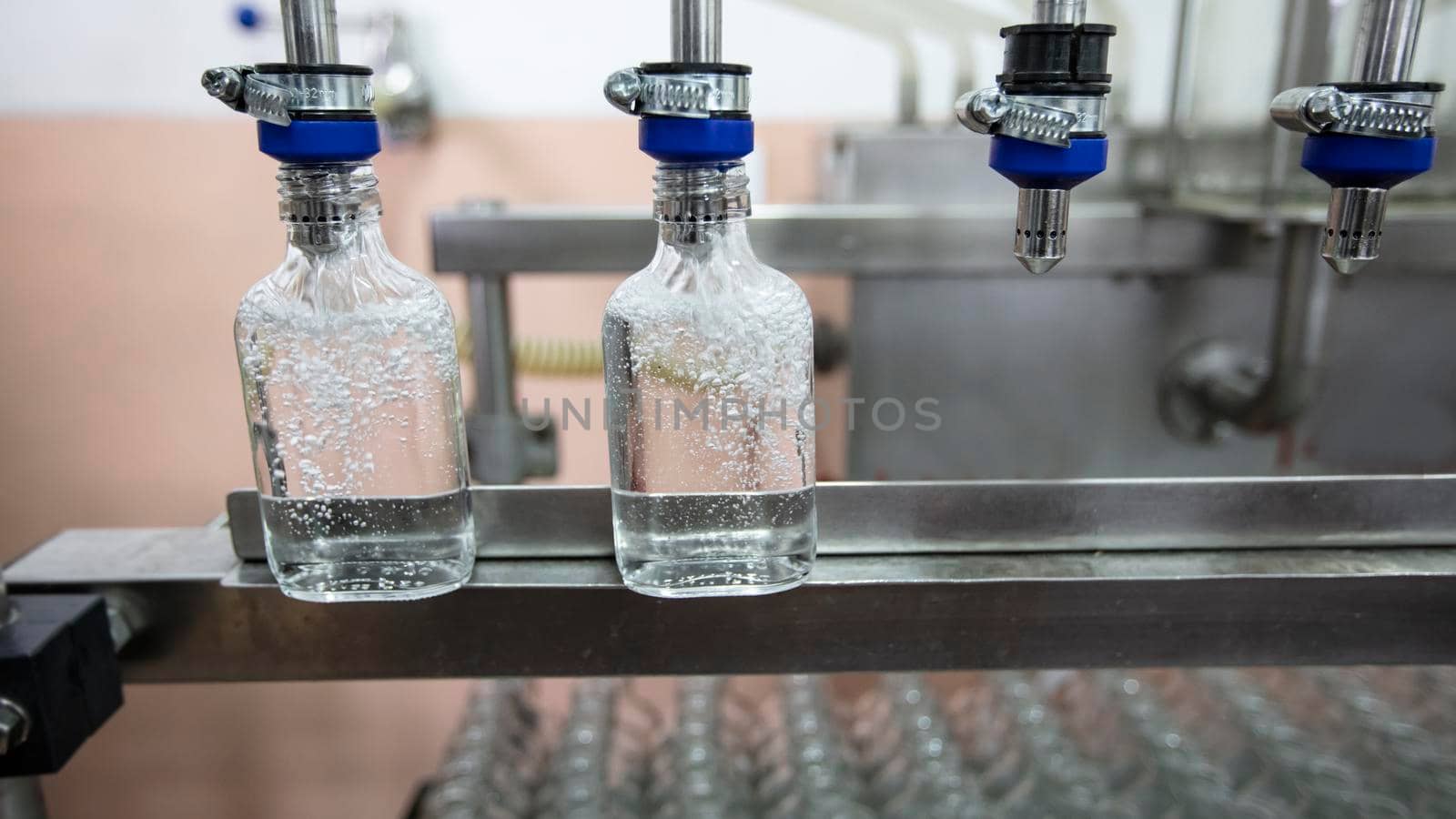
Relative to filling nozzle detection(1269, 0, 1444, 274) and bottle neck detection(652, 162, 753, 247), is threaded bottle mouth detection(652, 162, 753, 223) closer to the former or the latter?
bottle neck detection(652, 162, 753, 247)

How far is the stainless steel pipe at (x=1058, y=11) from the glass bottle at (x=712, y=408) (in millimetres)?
119

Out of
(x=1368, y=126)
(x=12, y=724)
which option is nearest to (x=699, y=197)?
(x=1368, y=126)

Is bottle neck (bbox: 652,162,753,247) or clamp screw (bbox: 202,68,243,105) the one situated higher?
clamp screw (bbox: 202,68,243,105)

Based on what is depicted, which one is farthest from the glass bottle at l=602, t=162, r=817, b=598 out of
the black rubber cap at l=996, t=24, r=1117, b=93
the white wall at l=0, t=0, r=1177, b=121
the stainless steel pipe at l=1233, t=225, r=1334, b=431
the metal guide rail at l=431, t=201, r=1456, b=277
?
the white wall at l=0, t=0, r=1177, b=121

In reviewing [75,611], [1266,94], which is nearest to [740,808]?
[75,611]

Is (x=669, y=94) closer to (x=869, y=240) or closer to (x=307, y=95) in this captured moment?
(x=307, y=95)

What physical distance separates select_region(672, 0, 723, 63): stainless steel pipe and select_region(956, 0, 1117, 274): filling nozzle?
0.29ft

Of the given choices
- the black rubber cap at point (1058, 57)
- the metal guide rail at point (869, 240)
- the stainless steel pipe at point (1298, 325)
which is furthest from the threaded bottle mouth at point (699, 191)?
the stainless steel pipe at point (1298, 325)

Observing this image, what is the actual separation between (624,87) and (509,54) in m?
0.99

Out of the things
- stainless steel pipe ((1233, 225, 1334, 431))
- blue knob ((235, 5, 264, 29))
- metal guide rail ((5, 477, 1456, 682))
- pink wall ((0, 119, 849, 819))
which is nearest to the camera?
metal guide rail ((5, 477, 1456, 682))

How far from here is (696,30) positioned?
315 mm

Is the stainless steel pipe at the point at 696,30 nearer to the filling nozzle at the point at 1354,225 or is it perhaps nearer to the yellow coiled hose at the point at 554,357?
the filling nozzle at the point at 1354,225

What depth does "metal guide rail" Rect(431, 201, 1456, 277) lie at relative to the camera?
2.72ft

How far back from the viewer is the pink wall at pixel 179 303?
1208 millimetres
